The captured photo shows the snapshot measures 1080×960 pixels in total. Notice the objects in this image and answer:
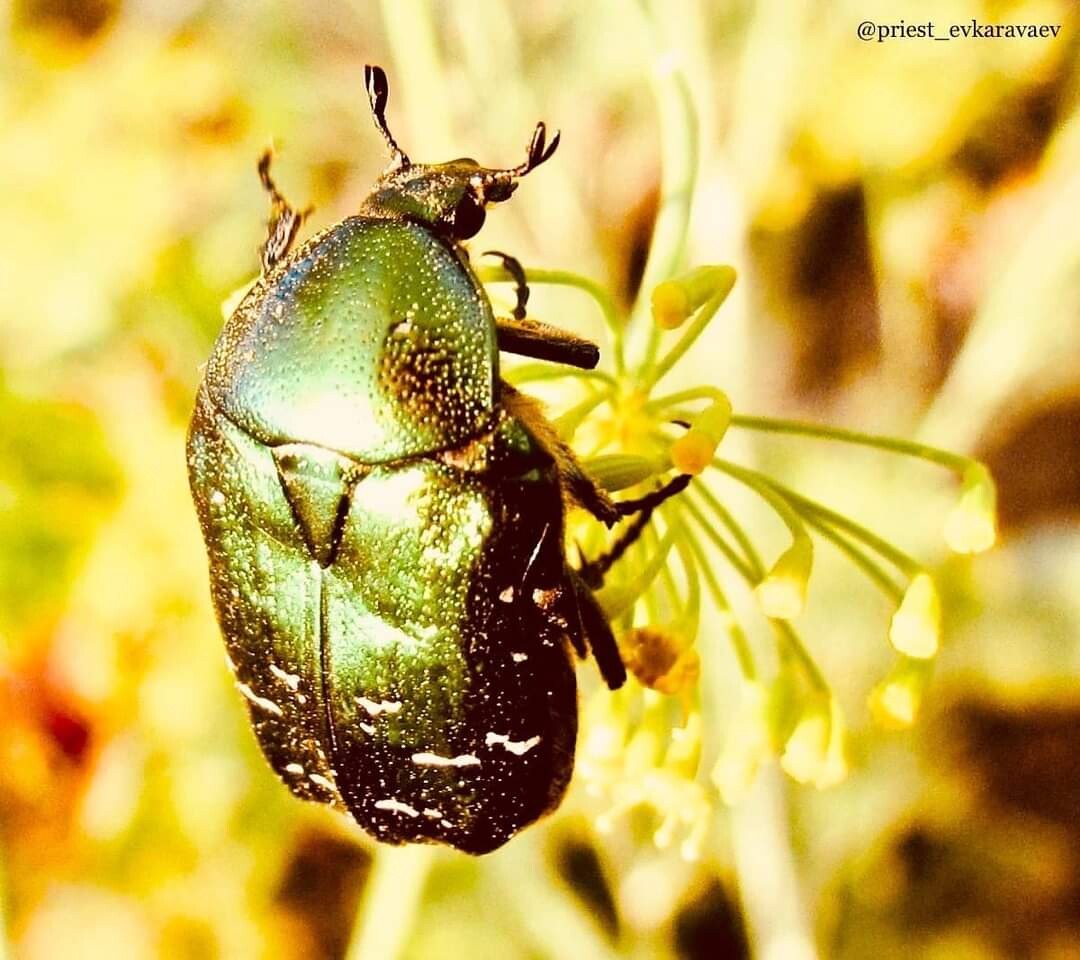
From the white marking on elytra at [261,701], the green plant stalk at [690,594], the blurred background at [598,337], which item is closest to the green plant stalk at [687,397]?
the green plant stalk at [690,594]

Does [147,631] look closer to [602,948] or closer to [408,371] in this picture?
[602,948]

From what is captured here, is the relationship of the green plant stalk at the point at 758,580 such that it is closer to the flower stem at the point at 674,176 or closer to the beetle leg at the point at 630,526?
the beetle leg at the point at 630,526

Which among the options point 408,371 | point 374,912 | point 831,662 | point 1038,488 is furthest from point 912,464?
point 408,371

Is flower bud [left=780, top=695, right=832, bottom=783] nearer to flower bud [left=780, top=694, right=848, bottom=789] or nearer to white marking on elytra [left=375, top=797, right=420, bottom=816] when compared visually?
A: flower bud [left=780, top=694, right=848, bottom=789]

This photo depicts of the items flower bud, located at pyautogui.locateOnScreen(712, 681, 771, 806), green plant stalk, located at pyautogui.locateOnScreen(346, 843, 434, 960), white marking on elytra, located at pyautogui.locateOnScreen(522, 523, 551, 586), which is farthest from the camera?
green plant stalk, located at pyautogui.locateOnScreen(346, 843, 434, 960)

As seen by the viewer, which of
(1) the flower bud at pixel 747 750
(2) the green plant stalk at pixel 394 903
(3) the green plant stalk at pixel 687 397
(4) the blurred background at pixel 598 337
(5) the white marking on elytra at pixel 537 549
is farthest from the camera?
(4) the blurred background at pixel 598 337

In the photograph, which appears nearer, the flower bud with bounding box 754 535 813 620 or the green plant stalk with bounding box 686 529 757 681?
the flower bud with bounding box 754 535 813 620

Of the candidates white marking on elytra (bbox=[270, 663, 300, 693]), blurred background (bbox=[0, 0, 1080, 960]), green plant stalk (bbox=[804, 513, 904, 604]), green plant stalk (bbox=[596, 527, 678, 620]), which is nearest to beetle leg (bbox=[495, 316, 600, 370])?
green plant stalk (bbox=[596, 527, 678, 620])
